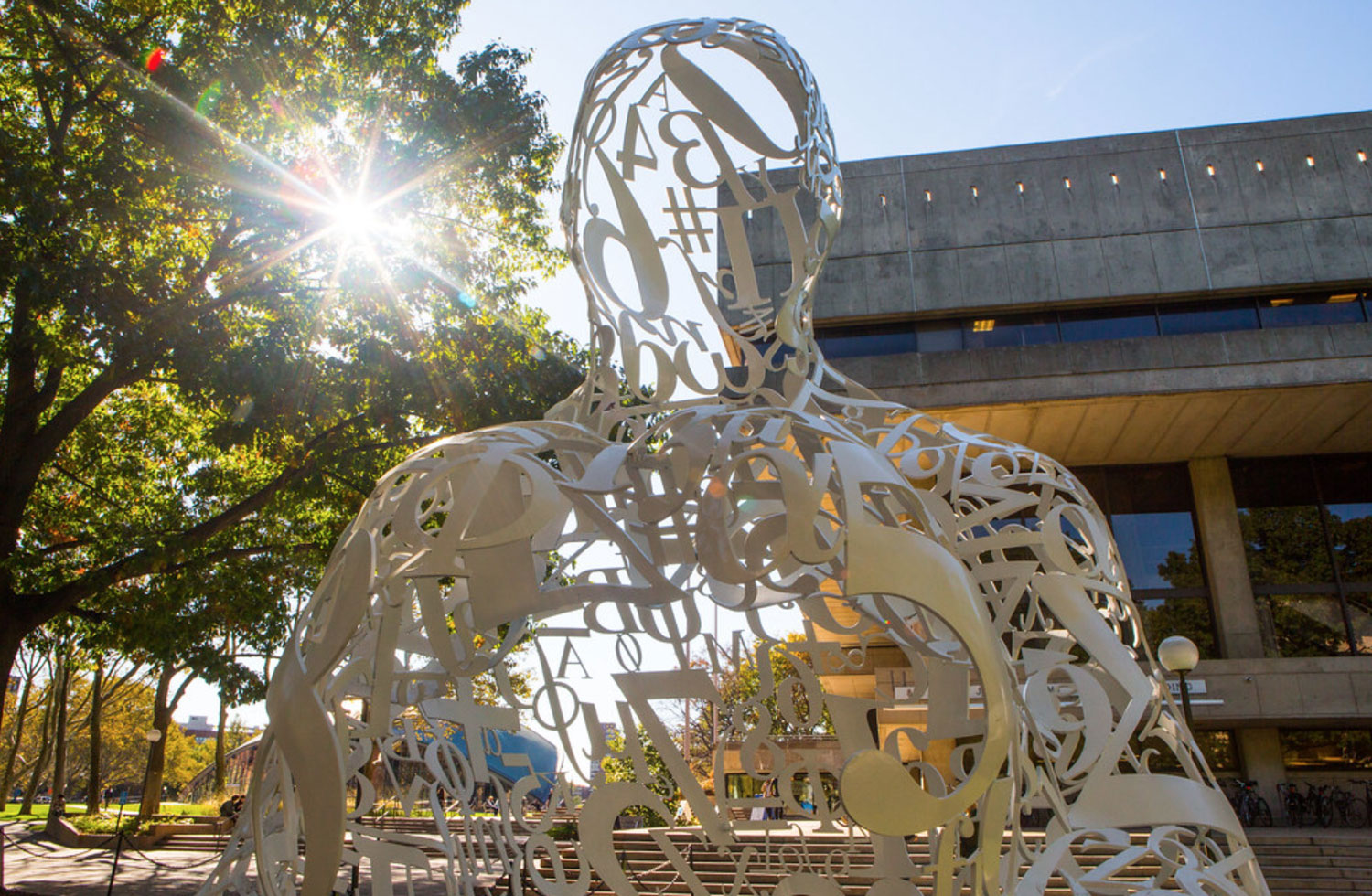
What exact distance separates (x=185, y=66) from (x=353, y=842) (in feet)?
30.1

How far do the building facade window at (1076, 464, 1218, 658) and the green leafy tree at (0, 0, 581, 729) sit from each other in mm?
14810

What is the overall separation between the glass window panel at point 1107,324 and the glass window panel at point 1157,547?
411 cm

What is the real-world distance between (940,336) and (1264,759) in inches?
426

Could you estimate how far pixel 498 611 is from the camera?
252 cm

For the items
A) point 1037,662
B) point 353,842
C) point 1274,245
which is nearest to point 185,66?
point 353,842

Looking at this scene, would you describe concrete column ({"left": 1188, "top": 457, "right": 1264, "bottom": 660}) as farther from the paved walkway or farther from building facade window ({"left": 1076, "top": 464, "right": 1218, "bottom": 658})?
the paved walkway

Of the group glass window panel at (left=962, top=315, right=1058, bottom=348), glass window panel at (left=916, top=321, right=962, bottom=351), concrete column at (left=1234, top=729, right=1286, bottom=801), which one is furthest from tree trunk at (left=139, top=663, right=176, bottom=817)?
concrete column at (left=1234, top=729, right=1286, bottom=801)

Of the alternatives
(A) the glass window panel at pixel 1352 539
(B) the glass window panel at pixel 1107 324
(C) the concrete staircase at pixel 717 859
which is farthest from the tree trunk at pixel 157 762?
(A) the glass window panel at pixel 1352 539

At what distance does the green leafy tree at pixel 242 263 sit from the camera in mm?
8859

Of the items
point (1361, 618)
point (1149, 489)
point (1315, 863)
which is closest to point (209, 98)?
point (1315, 863)

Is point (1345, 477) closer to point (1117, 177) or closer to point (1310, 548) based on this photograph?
point (1310, 548)

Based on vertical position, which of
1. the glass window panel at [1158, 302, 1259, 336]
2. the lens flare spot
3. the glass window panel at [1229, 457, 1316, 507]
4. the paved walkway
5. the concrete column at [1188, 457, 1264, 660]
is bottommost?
the paved walkway

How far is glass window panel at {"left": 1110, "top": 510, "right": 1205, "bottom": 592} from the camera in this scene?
19.6 metres

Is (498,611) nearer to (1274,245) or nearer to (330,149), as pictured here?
(330,149)
